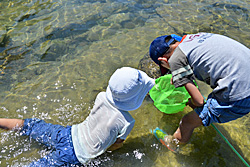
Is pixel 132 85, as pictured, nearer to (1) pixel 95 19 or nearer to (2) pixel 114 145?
(2) pixel 114 145

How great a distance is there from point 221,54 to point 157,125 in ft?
4.60

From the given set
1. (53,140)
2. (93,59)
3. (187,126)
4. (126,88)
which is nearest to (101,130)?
(126,88)

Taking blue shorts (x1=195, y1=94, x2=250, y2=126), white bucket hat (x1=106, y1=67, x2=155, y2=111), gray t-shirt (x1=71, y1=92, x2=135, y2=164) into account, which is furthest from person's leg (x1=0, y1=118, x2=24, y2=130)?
blue shorts (x1=195, y1=94, x2=250, y2=126)

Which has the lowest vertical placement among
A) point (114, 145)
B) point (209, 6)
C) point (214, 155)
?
point (214, 155)

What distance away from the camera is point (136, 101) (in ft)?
6.88

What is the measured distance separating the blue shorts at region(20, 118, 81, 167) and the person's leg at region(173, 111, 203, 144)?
1.30 m

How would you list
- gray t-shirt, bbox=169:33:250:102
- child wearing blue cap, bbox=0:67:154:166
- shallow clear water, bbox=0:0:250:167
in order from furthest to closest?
shallow clear water, bbox=0:0:250:167 → child wearing blue cap, bbox=0:67:154:166 → gray t-shirt, bbox=169:33:250:102

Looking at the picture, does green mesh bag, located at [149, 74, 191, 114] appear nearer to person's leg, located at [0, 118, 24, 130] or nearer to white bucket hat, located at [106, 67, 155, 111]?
white bucket hat, located at [106, 67, 155, 111]

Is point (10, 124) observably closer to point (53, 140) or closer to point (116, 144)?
point (53, 140)

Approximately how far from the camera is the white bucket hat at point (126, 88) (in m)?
1.94

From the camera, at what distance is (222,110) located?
204 centimetres

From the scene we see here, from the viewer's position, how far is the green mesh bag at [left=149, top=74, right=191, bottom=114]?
284cm

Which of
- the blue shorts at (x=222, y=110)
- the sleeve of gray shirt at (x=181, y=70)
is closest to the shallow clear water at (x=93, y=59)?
the blue shorts at (x=222, y=110)

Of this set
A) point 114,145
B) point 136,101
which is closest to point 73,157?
point 114,145
